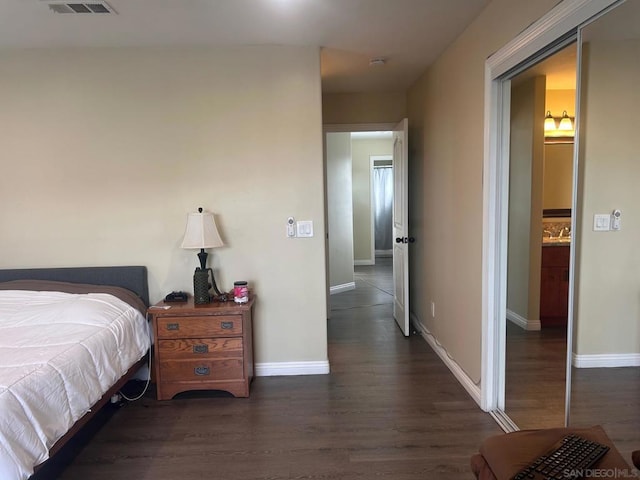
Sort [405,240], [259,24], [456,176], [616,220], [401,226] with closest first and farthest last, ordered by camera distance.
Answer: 1. [616,220]
2. [259,24]
3. [456,176]
4. [405,240]
5. [401,226]

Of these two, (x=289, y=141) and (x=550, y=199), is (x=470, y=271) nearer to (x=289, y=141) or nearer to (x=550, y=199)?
(x=550, y=199)

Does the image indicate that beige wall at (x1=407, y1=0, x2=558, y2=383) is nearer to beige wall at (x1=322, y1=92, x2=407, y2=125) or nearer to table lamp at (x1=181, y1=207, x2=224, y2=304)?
beige wall at (x1=322, y1=92, x2=407, y2=125)

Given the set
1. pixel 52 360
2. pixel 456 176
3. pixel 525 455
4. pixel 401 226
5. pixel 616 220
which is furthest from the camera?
pixel 401 226

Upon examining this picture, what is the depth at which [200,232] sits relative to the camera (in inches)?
110

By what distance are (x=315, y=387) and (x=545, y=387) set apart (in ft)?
4.88

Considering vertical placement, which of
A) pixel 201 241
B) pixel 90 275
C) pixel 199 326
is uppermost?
pixel 201 241

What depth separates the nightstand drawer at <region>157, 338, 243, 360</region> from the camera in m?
2.75

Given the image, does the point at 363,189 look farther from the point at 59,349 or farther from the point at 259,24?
the point at 59,349

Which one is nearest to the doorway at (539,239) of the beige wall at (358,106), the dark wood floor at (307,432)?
the dark wood floor at (307,432)

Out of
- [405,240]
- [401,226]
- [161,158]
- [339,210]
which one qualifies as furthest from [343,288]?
[161,158]

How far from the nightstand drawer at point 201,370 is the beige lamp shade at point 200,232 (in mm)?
791

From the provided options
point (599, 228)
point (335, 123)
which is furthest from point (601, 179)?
point (335, 123)

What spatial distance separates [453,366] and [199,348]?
1884mm

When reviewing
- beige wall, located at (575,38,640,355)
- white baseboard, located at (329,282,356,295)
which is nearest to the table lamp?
beige wall, located at (575,38,640,355)
